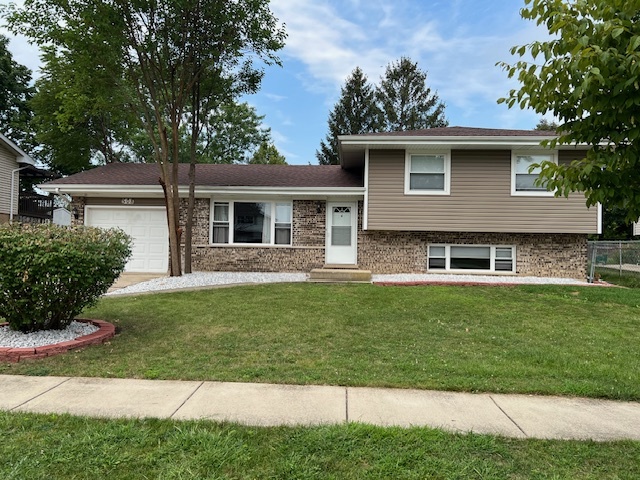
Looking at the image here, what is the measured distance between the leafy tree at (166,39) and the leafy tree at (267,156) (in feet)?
71.5

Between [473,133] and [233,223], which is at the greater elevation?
[473,133]

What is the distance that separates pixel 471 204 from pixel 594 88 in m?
10.4

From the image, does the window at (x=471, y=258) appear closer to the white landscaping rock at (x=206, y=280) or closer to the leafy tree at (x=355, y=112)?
the white landscaping rock at (x=206, y=280)

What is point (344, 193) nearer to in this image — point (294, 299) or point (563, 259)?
point (294, 299)

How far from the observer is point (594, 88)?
238 centimetres

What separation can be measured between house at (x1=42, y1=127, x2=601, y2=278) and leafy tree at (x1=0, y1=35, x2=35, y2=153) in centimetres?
2222

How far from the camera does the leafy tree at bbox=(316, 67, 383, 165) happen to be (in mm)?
34938

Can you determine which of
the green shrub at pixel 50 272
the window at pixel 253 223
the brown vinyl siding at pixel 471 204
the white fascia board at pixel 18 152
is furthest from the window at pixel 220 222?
the white fascia board at pixel 18 152

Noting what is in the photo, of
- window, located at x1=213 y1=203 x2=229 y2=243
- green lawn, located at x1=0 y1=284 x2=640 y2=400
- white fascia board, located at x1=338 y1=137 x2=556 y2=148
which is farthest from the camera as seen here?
window, located at x1=213 y1=203 x2=229 y2=243

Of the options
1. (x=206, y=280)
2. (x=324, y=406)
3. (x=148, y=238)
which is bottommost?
(x=324, y=406)

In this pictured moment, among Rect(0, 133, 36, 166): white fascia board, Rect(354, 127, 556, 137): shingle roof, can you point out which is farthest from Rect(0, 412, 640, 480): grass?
Rect(0, 133, 36, 166): white fascia board

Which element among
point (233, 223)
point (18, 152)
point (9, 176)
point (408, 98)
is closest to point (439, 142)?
point (233, 223)

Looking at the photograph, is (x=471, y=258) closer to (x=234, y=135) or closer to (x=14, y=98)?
(x=234, y=135)

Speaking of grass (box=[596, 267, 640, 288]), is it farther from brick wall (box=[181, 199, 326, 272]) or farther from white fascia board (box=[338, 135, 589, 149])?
brick wall (box=[181, 199, 326, 272])
